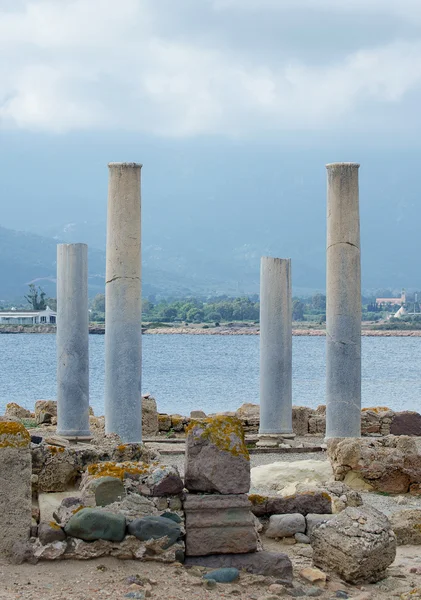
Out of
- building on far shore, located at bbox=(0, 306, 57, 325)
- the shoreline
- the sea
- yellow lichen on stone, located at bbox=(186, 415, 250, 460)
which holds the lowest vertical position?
the sea

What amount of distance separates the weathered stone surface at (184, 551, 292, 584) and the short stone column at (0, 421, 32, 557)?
149cm

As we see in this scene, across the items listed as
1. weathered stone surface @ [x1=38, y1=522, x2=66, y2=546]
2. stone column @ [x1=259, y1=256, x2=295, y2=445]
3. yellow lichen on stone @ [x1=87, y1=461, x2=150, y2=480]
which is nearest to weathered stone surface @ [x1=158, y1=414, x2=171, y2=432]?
stone column @ [x1=259, y1=256, x2=295, y2=445]

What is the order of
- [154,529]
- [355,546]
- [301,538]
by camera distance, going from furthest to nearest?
[301,538], [355,546], [154,529]

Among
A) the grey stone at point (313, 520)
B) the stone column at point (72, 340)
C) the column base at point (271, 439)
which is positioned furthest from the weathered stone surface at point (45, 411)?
the grey stone at point (313, 520)

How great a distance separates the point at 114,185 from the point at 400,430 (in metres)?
8.68

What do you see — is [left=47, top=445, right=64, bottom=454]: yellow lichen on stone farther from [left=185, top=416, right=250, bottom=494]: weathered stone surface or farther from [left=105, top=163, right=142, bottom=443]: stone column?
[left=105, top=163, right=142, bottom=443]: stone column

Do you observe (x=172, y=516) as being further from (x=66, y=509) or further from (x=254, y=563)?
(x=66, y=509)

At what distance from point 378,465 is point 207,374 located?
2182 inches

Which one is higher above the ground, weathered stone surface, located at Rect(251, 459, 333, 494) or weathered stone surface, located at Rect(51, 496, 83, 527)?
weathered stone surface, located at Rect(51, 496, 83, 527)

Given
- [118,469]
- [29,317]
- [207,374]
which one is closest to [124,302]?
[118,469]

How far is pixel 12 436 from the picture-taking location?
10.0 metres

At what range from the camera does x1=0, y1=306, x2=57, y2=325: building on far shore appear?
133 m

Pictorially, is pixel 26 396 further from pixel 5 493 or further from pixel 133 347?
pixel 5 493

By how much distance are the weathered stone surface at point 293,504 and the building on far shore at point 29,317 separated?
386ft
